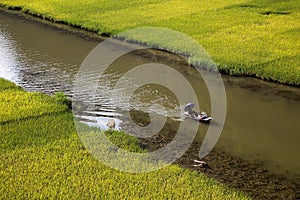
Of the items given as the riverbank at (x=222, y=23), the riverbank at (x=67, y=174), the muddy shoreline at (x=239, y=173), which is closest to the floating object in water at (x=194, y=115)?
the muddy shoreline at (x=239, y=173)

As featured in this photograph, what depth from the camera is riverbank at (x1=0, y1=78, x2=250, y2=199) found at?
7203 millimetres

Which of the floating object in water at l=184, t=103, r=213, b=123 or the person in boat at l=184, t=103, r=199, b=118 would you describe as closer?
the floating object in water at l=184, t=103, r=213, b=123

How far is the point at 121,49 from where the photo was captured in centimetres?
1474

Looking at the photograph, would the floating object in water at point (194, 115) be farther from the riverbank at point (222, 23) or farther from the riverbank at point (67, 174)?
the riverbank at point (222, 23)

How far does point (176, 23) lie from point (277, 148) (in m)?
8.83

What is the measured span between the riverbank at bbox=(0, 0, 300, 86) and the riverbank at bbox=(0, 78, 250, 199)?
17.5 ft

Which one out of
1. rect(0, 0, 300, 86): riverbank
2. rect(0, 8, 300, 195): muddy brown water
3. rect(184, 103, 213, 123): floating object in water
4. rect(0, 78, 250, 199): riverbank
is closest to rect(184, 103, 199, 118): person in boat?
rect(184, 103, 213, 123): floating object in water

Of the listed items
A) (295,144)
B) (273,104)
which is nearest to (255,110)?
(273,104)

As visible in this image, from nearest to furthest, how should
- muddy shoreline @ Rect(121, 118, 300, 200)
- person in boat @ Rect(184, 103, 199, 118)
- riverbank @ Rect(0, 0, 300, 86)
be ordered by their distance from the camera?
1. muddy shoreline @ Rect(121, 118, 300, 200)
2. person in boat @ Rect(184, 103, 199, 118)
3. riverbank @ Rect(0, 0, 300, 86)

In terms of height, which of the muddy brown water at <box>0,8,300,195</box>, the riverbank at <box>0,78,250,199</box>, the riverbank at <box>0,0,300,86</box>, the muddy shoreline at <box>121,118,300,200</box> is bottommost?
the riverbank at <box>0,78,250,199</box>

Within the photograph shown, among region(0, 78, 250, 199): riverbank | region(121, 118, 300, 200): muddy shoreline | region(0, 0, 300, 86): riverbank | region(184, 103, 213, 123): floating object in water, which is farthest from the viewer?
region(0, 0, 300, 86): riverbank

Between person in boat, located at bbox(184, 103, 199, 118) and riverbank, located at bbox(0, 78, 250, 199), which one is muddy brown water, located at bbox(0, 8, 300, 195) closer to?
person in boat, located at bbox(184, 103, 199, 118)

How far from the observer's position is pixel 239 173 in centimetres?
816

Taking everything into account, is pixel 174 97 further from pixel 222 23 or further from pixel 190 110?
pixel 222 23
